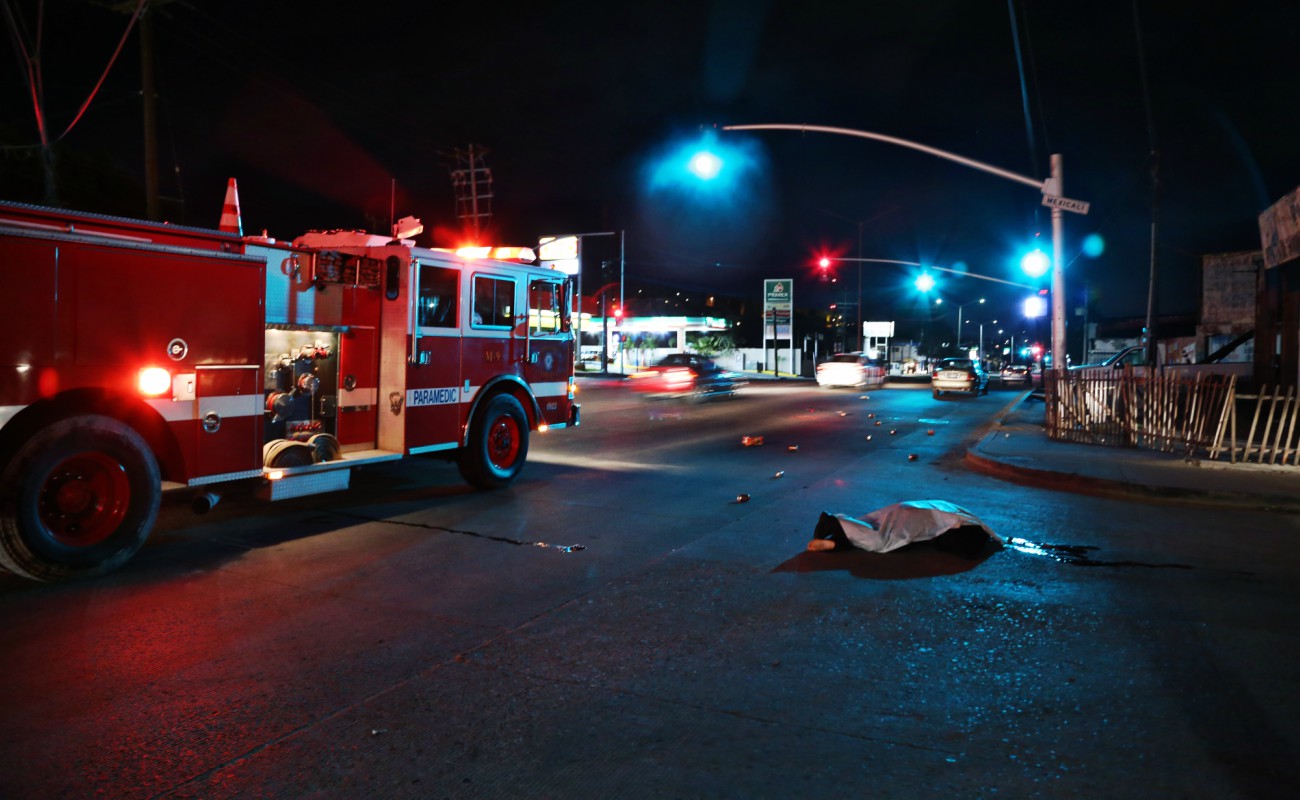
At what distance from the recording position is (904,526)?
7.81m

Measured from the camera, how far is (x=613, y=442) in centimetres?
1694

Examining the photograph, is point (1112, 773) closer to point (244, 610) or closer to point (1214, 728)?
point (1214, 728)

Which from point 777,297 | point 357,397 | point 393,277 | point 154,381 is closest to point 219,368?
point 154,381

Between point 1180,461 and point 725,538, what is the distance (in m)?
9.43

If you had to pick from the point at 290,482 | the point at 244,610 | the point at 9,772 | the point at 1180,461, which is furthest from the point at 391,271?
the point at 1180,461

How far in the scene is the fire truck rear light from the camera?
23.4 feet

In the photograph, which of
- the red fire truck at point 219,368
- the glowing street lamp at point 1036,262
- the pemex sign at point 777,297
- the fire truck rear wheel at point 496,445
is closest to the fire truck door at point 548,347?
the red fire truck at point 219,368

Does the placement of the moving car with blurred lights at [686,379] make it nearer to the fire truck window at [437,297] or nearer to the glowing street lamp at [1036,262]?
the glowing street lamp at [1036,262]

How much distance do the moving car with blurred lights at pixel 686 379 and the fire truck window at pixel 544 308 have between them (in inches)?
659

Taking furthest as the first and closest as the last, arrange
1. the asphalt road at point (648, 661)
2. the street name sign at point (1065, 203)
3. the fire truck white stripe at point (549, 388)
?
the street name sign at point (1065, 203), the fire truck white stripe at point (549, 388), the asphalt road at point (648, 661)

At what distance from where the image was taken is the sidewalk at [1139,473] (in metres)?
10.7

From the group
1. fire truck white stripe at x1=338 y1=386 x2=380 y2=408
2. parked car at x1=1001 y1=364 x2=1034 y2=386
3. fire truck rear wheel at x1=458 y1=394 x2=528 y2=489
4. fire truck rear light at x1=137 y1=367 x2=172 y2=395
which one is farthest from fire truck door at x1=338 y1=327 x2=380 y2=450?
parked car at x1=1001 y1=364 x2=1034 y2=386

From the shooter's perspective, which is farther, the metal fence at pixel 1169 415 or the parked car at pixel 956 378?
the parked car at pixel 956 378

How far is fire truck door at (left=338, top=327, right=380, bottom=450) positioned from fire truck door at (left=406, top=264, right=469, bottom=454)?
1.44ft
